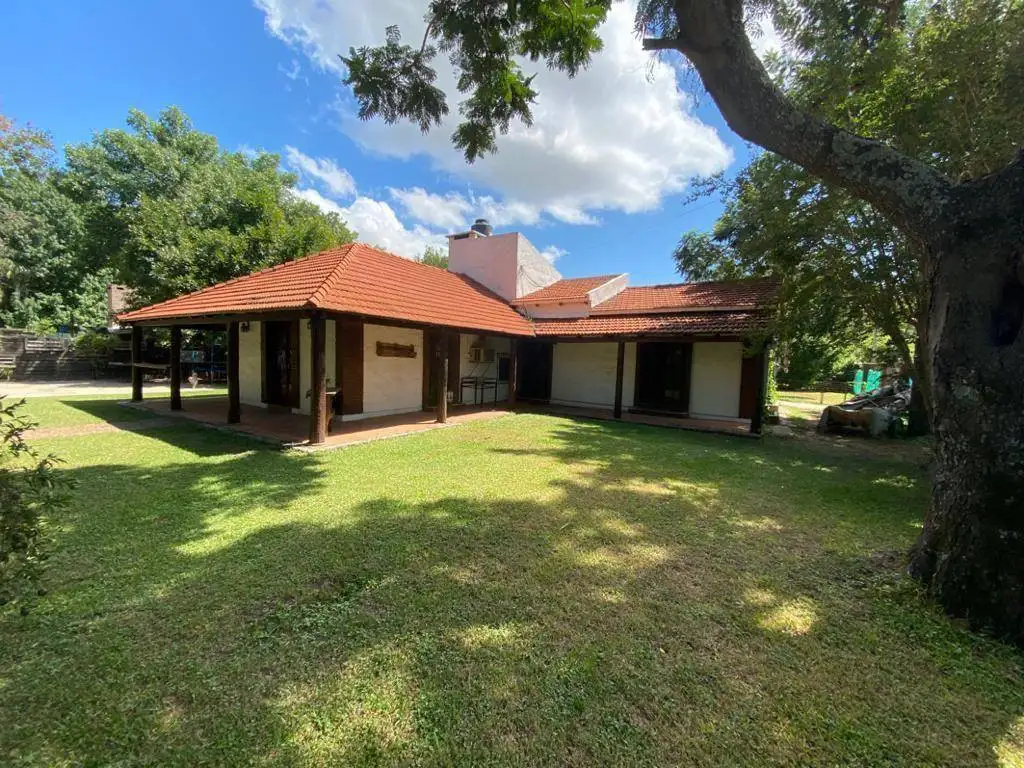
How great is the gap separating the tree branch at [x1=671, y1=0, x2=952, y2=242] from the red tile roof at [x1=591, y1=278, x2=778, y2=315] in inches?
314

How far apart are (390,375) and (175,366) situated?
499 cm

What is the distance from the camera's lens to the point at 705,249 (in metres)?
27.0

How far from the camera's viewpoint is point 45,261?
77.6 ft

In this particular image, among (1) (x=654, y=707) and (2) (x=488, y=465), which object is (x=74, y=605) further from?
(2) (x=488, y=465)

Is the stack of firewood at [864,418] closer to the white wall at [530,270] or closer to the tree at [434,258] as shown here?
the white wall at [530,270]

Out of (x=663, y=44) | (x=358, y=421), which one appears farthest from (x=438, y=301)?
(x=663, y=44)

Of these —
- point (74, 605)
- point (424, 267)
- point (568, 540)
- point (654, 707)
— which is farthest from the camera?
point (424, 267)

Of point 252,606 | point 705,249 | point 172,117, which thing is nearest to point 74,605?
point 252,606

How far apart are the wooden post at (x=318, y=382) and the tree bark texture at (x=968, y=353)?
6.40 m

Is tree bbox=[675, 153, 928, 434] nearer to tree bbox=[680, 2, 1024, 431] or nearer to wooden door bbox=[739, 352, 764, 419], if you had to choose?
tree bbox=[680, 2, 1024, 431]

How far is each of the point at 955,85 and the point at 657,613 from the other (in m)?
7.96

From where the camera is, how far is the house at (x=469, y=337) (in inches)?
334

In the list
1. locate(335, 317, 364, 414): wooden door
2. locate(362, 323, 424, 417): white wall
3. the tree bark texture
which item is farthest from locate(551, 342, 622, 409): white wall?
the tree bark texture

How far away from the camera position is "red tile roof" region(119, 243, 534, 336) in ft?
25.2
